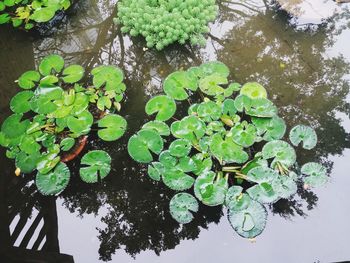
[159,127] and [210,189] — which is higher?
[159,127]

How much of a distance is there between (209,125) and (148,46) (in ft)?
3.09

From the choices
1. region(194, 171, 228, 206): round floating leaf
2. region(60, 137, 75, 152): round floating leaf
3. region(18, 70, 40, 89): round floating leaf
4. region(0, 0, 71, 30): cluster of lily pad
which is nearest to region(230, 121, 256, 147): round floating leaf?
region(194, 171, 228, 206): round floating leaf

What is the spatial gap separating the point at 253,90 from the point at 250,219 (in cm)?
85

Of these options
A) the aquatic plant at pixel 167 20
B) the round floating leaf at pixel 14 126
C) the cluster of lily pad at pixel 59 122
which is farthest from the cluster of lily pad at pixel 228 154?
the round floating leaf at pixel 14 126

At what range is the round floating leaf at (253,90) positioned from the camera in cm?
223

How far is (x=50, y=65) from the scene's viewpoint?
8.14 feet

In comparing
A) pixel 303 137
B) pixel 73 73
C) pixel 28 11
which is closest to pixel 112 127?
pixel 73 73

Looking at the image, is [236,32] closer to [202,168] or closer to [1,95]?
[202,168]

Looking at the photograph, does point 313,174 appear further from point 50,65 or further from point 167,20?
point 50,65

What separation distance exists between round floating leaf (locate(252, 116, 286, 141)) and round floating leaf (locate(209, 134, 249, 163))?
0.19 m

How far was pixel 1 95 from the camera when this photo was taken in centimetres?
245

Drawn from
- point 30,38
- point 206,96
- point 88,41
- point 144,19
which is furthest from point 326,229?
point 30,38

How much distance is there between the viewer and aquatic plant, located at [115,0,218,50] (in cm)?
255

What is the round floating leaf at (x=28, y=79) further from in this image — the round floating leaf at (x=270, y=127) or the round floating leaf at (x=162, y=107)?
the round floating leaf at (x=270, y=127)
